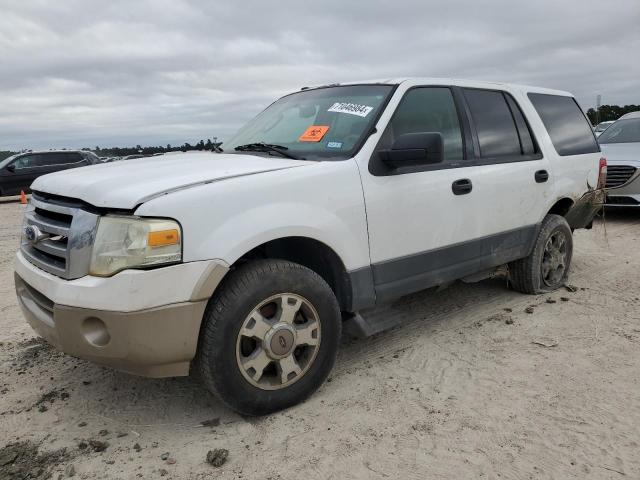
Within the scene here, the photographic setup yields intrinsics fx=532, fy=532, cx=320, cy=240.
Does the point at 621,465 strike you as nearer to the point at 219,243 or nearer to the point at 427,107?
the point at 219,243

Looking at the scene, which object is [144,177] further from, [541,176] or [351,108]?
[541,176]

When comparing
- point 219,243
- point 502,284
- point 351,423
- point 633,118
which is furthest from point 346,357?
point 633,118

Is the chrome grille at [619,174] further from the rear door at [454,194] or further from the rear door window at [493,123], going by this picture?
the rear door window at [493,123]

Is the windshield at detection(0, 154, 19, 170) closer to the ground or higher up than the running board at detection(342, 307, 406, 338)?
higher up

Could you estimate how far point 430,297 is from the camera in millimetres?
5035

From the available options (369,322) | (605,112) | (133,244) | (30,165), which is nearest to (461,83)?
(369,322)

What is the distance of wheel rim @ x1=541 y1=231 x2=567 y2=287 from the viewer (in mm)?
5017

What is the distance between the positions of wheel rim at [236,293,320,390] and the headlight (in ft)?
1.91

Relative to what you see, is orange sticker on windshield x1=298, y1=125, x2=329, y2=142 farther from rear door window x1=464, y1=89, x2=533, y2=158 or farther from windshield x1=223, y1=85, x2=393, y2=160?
rear door window x1=464, y1=89, x2=533, y2=158

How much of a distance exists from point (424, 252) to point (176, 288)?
178 cm

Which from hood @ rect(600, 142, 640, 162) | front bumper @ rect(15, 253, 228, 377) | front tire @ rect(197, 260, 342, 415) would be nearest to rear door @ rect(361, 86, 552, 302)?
front tire @ rect(197, 260, 342, 415)

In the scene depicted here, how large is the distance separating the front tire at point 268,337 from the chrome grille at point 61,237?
670 mm

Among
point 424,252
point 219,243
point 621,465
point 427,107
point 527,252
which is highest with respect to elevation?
point 427,107

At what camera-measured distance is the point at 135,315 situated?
248 cm
